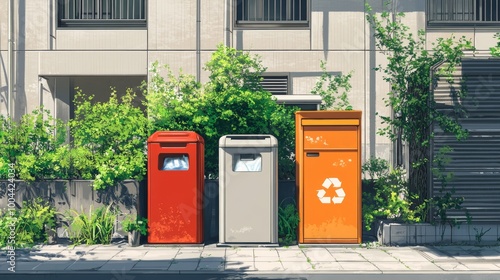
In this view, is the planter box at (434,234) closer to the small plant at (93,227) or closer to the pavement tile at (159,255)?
the pavement tile at (159,255)

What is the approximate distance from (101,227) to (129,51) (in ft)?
23.9

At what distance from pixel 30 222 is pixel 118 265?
2682mm

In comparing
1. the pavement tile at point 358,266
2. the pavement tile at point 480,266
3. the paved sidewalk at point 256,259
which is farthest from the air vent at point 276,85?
the pavement tile at point 480,266

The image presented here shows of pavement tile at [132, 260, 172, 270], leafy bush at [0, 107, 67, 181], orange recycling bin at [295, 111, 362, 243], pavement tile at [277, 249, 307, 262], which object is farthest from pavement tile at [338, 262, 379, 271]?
leafy bush at [0, 107, 67, 181]

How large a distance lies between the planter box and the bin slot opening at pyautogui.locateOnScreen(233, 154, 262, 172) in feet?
8.01

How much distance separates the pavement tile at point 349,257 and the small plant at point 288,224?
123 centimetres

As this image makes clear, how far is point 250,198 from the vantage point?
450 inches

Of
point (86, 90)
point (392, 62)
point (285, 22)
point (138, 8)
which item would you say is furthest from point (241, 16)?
point (392, 62)

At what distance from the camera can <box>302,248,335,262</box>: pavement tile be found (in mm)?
10438

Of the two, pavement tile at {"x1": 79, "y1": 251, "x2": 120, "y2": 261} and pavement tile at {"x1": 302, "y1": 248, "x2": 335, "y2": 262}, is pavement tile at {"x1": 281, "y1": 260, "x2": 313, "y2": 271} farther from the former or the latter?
pavement tile at {"x1": 79, "y1": 251, "x2": 120, "y2": 261}

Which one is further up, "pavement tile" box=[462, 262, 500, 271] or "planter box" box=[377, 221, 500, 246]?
"planter box" box=[377, 221, 500, 246]

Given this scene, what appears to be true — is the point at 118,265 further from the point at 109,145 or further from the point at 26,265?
the point at 109,145

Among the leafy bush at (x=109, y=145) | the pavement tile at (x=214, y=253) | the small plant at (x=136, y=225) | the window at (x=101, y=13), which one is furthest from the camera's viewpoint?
the window at (x=101, y=13)

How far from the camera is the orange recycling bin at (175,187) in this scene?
1139 centimetres
